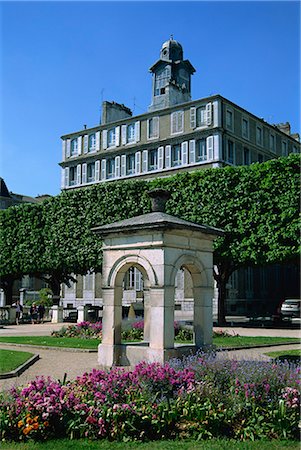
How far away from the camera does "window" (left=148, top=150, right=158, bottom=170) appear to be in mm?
54272

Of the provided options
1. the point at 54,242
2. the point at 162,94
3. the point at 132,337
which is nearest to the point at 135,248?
the point at 132,337

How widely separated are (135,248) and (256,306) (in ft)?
129

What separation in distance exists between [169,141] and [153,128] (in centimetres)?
301

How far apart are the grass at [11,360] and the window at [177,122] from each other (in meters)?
39.8

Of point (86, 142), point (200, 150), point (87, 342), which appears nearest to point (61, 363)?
point (87, 342)

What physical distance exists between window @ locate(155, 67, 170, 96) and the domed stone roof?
1.82m

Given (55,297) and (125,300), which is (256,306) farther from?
(55,297)

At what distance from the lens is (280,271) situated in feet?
178

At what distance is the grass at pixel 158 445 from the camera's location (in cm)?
637

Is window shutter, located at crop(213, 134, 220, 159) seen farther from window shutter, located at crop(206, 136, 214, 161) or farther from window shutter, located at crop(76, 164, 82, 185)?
window shutter, located at crop(76, 164, 82, 185)

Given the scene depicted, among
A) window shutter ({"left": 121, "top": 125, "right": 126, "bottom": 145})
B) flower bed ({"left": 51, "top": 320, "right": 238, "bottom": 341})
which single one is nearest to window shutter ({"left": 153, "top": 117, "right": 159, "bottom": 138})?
window shutter ({"left": 121, "top": 125, "right": 126, "bottom": 145})

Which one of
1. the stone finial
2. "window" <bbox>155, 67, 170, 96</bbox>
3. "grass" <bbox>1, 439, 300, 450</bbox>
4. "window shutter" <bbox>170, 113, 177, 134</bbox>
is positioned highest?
"window" <bbox>155, 67, 170, 96</bbox>

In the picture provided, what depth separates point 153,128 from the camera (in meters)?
54.8

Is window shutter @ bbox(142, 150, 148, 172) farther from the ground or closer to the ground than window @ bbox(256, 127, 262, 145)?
closer to the ground
